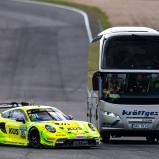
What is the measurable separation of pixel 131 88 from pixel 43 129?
147 inches

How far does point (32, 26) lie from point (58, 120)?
109ft

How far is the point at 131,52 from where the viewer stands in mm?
22500

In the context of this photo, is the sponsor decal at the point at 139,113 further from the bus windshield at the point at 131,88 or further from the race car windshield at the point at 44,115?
the race car windshield at the point at 44,115

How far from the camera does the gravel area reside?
52281 mm

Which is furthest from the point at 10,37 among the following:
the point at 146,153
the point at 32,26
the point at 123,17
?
the point at 146,153

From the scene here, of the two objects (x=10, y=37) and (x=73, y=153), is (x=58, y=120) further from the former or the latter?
(x=10, y=37)

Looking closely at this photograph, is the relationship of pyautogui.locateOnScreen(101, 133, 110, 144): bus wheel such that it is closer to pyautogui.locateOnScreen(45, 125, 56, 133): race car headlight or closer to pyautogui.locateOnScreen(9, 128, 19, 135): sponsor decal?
pyautogui.locateOnScreen(9, 128, 19, 135): sponsor decal

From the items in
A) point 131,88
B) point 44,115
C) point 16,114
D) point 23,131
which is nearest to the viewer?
point 23,131

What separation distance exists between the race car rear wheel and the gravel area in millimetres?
31767

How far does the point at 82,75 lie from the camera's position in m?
43.0

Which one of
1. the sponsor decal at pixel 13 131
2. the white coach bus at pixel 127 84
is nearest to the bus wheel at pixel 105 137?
the white coach bus at pixel 127 84

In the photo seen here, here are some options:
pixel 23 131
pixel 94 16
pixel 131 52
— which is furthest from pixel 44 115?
pixel 94 16

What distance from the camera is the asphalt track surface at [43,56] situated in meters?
38.5

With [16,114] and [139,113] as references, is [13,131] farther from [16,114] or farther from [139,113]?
[139,113]
